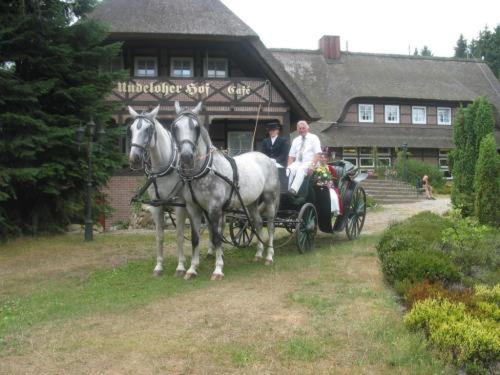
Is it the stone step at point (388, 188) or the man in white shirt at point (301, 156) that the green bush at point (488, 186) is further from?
the stone step at point (388, 188)

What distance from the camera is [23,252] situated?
32.2ft

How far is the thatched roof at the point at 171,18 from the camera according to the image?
645 inches

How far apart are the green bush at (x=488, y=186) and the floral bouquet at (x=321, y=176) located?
12.1 ft

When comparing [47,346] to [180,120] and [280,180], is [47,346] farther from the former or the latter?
[280,180]

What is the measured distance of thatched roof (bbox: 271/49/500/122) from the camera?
29750 mm

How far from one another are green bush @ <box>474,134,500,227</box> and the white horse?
6.35 meters

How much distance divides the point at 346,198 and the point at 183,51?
36.9 ft

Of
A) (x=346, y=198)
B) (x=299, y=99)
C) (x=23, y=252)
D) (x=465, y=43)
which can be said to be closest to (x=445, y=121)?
(x=299, y=99)

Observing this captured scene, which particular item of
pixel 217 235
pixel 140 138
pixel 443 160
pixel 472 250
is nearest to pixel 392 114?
pixel 443 160

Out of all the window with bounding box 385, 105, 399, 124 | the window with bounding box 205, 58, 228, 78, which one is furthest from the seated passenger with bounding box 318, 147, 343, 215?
the window with bounding box 385, 105, 399, 124

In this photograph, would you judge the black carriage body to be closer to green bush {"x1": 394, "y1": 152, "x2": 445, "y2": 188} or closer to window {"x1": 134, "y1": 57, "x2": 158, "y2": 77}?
window {"x1": 134, "y1": 57, "x2": 158, "y2": 77}

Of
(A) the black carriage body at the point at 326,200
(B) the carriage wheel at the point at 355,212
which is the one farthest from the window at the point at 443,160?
(A) the black carriage body at the point at 326,200

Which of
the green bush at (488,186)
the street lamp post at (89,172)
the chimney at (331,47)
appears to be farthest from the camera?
the chimney at (331,47)

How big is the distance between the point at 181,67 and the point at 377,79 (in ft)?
52.6
